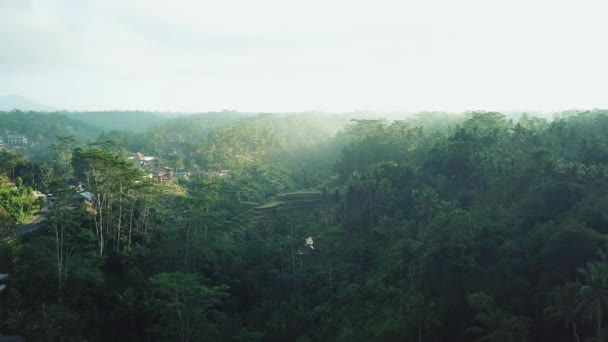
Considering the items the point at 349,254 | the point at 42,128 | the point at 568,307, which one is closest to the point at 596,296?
the point at 568,307

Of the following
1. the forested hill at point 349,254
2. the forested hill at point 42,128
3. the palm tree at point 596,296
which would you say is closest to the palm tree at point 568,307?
the forested hill at point 349,254

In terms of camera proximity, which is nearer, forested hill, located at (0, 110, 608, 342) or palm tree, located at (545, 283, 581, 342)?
palm tree, located at (545, 283, 581, 342)

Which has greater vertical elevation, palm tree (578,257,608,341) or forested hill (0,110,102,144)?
forested hill (0,110,102,144)

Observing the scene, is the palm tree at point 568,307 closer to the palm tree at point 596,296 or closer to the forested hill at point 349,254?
the forested hill at point 349,254

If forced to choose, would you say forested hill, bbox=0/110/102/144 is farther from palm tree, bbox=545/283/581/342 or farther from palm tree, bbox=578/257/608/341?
palm tree, bbox=578/257/608/341

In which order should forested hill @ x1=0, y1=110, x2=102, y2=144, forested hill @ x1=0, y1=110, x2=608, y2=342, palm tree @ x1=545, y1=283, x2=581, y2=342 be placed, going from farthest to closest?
forested hill @ x1=0, y1=110, x2=102, y2=144, forested hill @ x1=0, y1=110, x2=608, y2=342, palm tree @ x1=545, y1=283, x2=581, y2=342

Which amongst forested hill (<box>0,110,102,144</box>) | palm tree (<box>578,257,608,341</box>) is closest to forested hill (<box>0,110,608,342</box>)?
palm tree (<box>578,257,608,341</box>)

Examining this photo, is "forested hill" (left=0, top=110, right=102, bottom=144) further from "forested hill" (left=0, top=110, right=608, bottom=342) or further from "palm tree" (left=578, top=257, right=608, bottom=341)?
"palm tree" (left=578, top=257, right=608, bottom=341)

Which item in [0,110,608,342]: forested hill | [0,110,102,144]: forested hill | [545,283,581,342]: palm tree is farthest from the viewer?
[0,110,102,144]: forested hill
